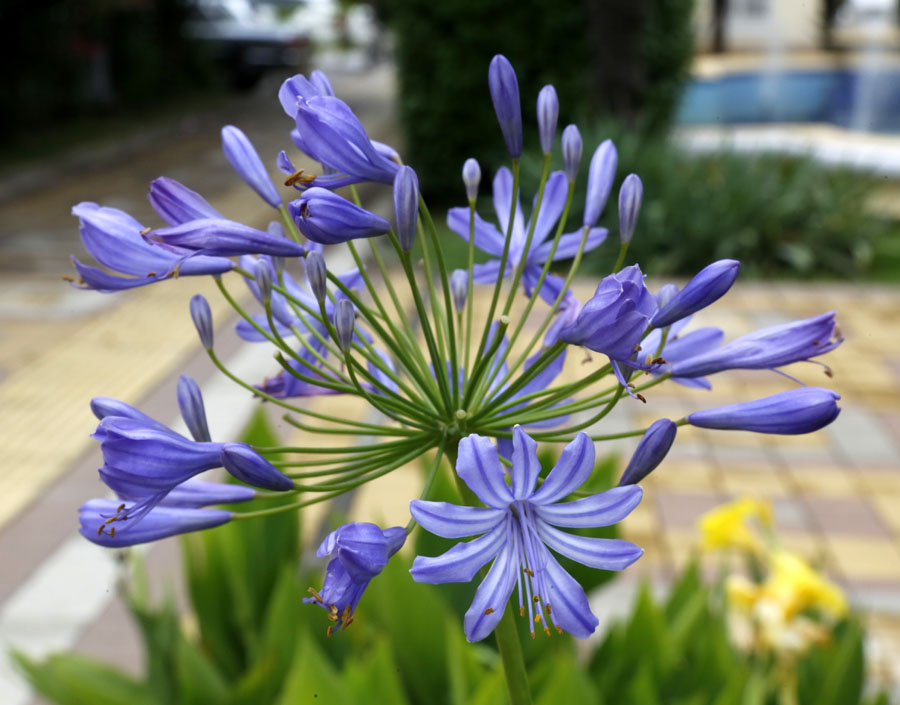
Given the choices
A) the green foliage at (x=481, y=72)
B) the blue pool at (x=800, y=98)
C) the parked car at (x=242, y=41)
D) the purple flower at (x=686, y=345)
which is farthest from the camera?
the parked car at (x=242, y=41)

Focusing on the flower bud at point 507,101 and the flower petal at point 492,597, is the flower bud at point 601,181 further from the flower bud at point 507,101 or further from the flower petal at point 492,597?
the flower petal at point 492,597

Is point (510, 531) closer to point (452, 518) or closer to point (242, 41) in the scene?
point (452, 518)

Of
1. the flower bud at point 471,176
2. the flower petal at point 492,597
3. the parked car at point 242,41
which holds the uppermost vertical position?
the flower bud at point 471,176

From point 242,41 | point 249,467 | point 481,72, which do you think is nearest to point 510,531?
point 249,467

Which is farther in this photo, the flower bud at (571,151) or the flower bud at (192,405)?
the flower bud at (571,151)

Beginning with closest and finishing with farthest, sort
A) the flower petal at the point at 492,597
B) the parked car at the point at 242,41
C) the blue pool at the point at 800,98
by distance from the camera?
the flower petal at the point at 492,597 < the blue pool at the point at 800,98 < the parked car at the point at 242,41

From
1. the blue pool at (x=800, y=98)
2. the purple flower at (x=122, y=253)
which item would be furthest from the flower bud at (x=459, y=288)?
the blue pool at (x=800, y=98)
